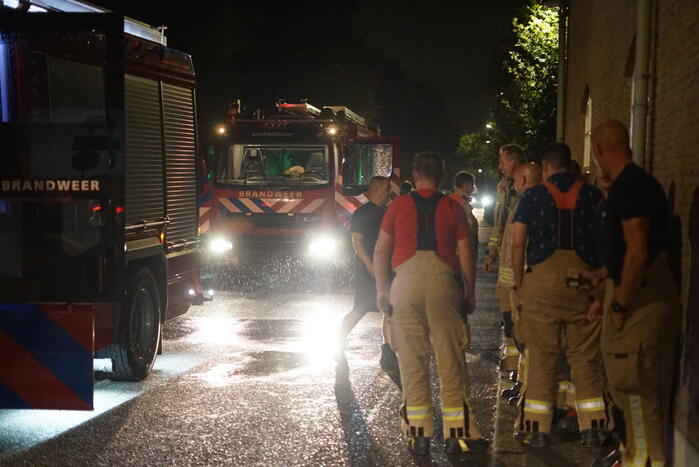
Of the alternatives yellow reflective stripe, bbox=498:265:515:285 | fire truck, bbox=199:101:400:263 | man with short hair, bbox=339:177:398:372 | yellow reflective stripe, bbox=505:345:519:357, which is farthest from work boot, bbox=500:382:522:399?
fire truck, bbox=199:101:400:263

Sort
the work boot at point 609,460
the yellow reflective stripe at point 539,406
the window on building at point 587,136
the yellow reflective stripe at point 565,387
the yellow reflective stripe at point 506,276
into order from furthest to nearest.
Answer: the window on building at point 587,136 < the yellow reflective stripe at point 506,276 < the yellow reflective stripe at point 565,387 < the yellow reflective stripe at point 539,406 < the work boot at point 609,460

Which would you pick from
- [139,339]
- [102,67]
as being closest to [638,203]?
[102,67]

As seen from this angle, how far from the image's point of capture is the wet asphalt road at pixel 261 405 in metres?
5.99

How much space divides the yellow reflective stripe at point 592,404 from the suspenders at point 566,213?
962 millimetres

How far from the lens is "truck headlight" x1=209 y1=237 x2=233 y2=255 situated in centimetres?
1728

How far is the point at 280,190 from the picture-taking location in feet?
55.6

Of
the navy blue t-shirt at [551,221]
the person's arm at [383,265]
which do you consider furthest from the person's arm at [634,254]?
the person's arm at [383,265]

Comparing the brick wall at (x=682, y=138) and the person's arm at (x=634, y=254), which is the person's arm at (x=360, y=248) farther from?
the person's arm at (x=634, y=254)

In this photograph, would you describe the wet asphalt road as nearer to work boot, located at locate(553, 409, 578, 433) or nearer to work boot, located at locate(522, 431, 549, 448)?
work boot, located at locate(522, 431, 549, 448)

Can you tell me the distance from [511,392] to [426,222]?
220 cm

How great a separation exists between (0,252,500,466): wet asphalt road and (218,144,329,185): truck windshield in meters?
5.12

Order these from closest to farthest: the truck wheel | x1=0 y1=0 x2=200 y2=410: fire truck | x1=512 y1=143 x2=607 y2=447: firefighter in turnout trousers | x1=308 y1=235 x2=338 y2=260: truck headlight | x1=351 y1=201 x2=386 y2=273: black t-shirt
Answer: x1=512 y1=143 x2=607 y2=447: firefighter in turnout trousers → x1=0 y1=0 x2=200 y2=410: fire truck → the truck wheel → x1=351 y1=201 x2=386 y2=273: black t-shirt → x1=308 y1=235 x2=338 y2=260: truck headlight

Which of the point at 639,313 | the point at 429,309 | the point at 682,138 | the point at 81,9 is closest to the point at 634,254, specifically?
the point at 639,313

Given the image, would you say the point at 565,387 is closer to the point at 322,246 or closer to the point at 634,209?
the point at 634,209
